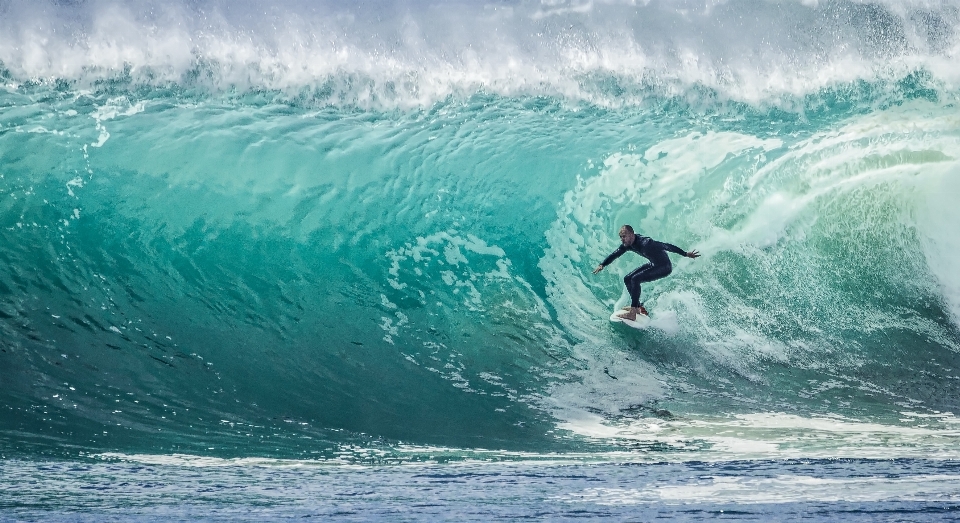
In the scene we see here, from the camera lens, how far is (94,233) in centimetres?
680

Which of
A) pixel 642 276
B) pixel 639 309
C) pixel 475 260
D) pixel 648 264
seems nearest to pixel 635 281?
pixel 642 276

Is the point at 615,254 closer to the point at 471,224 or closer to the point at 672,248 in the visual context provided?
the point at 672,248

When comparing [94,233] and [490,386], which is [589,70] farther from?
[94,233]

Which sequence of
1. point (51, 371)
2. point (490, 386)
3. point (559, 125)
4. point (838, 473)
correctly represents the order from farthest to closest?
point (559, 125), point (490, 386), point (51, 371), point (838, 473)

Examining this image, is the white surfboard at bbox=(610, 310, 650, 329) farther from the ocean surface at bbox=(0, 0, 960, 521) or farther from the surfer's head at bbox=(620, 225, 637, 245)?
the surfer's head at bbox=(620, 225, 637, 245)

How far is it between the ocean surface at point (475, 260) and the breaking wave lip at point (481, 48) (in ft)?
0.13

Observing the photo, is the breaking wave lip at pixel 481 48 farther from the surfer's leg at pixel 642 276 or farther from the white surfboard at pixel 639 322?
the white surfboard at pixel 639 322

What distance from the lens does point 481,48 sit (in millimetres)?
9086

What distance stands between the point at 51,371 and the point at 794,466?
4.82 meters

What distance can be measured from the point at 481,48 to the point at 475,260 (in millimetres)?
2973

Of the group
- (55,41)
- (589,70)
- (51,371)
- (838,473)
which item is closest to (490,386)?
(838,473)

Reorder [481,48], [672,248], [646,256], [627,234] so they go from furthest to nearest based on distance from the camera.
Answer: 1. [481,48]
2. [646,256]
3. [627,234]
4. [672,248]

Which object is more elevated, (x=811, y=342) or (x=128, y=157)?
(x=128, y=157)

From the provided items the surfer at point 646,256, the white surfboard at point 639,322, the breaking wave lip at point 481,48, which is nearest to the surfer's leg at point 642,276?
the surfer at point 646,256
